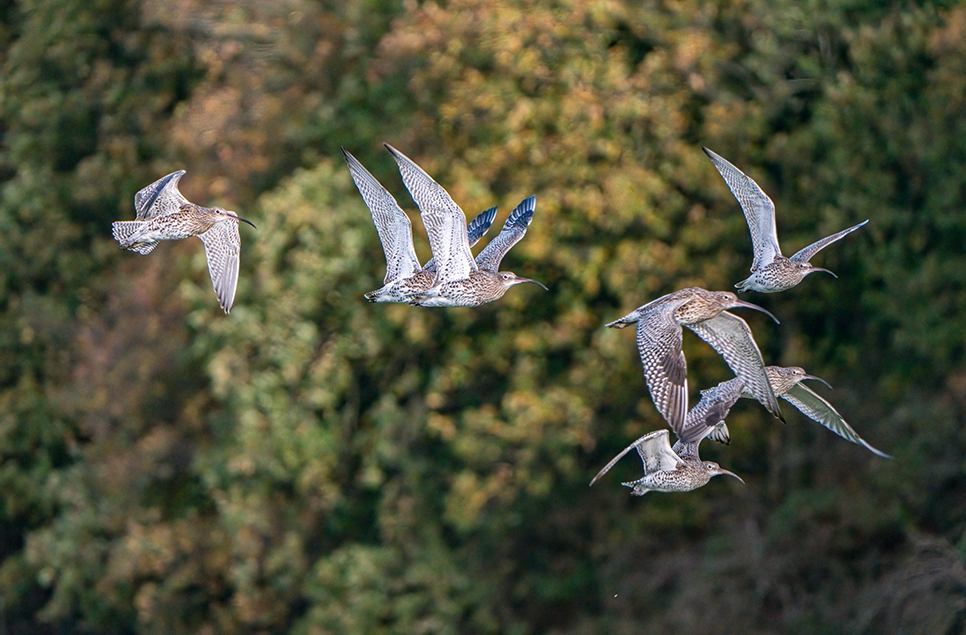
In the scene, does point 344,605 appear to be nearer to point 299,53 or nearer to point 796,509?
point 796,509

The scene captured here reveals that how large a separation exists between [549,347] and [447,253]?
22.0 feet

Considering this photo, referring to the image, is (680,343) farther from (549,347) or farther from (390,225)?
(549,347)

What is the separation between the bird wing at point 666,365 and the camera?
8289 mm

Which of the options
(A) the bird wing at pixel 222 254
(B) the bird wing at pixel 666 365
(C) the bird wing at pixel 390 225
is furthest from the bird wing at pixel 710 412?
(A) the bird wing at pixel 222 254

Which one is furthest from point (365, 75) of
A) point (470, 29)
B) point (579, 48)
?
point (579, 48)

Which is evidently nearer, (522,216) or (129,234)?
(129,234)

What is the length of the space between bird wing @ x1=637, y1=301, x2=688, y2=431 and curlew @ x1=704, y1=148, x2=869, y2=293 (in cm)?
69

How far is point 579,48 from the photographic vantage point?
50.1 ft

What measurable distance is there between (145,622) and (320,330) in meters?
4.37

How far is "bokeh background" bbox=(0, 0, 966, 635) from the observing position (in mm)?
14914

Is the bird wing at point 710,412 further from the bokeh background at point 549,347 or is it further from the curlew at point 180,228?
the bokeh background at point 549,347

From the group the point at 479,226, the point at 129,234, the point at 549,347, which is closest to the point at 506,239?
the point at 479,226

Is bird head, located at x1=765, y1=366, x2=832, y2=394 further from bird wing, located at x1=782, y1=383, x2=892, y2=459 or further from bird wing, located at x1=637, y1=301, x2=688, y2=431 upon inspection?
bird wing, located at x1=637, y1=301, x2=688, y2=431

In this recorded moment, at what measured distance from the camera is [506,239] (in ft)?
35.6
